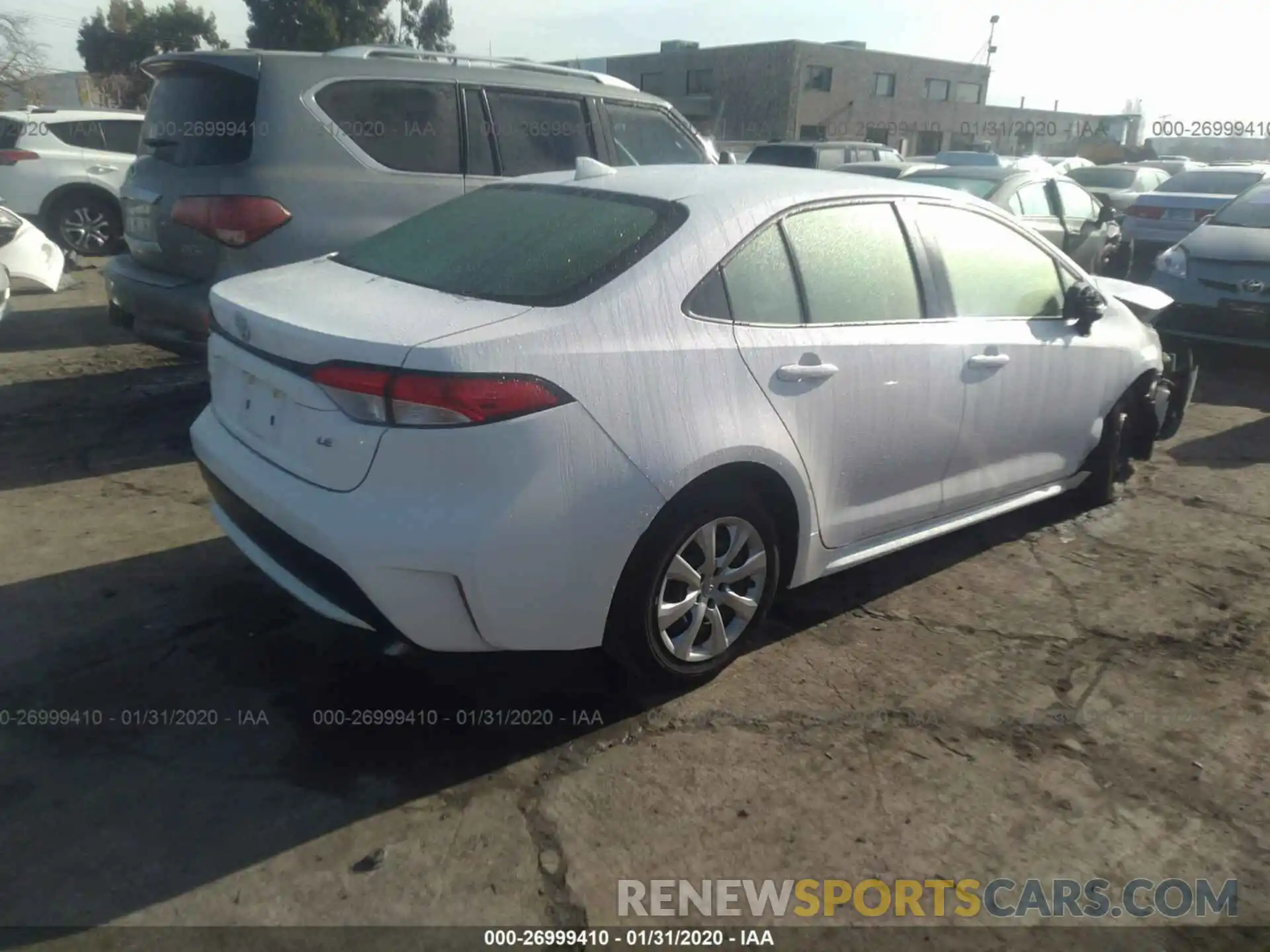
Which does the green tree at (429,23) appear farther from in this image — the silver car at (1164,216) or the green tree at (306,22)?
the silver car at (1164,216)

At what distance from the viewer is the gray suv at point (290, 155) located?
5.09m

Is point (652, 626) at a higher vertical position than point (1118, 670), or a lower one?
higher

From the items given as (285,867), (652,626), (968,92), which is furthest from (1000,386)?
(968,92)

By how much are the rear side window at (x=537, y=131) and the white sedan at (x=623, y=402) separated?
226 cm

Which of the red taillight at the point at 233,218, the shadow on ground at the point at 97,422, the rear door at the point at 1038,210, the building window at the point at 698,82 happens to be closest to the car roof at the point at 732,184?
the red taillight at the point at 233,218

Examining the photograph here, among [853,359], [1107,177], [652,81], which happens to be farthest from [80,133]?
[652,81]

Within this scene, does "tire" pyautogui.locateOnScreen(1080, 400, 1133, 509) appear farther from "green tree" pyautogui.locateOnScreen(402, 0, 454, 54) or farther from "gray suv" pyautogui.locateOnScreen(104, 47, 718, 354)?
"green tree" pyautogui.locateOnScreen(402, 0, 454, 54)

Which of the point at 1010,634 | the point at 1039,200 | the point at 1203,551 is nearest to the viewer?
the point at 1010,634

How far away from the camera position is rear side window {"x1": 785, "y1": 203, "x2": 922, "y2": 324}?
11.1ft

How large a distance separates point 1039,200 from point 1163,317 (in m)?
2.43

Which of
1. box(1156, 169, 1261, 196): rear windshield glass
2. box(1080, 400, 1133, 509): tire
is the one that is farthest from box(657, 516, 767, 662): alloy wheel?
box(1156, 169, 1261, 196): rear windshield glass

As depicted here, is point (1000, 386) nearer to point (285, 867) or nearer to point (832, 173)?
point (832, 173)

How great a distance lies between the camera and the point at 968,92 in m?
57.0

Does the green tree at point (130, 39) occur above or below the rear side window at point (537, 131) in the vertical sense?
above
